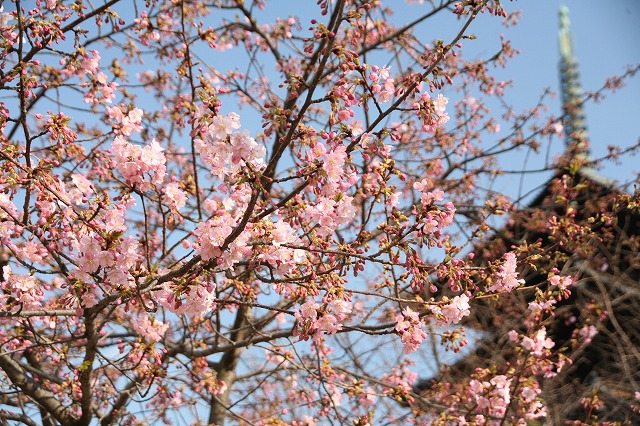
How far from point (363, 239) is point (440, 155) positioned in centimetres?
430

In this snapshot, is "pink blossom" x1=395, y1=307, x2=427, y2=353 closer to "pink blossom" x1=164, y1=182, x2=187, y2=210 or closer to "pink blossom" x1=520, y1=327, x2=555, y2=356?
"pink blossom" x1=164, y1=182, x2=187, y2=210

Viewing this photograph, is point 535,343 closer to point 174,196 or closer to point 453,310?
point 453,310

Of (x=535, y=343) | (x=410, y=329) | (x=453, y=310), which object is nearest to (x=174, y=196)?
(x=410, y=329)

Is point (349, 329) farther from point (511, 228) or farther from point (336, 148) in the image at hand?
point (511, 228)

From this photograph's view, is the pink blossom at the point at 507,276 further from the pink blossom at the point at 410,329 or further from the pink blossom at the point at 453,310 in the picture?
the pink blossom at the point at 410,329

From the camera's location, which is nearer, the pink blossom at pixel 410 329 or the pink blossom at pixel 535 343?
the pink blossom at pixel 410 329

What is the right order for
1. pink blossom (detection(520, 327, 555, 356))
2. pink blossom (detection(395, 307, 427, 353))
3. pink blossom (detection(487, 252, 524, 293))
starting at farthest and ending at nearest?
pink blossom (detection(520, 327, 555, 356)) < pink blossom (detection(487, 252, 524, 293)) < pink blossom (detection(395, 307, 427, 353))

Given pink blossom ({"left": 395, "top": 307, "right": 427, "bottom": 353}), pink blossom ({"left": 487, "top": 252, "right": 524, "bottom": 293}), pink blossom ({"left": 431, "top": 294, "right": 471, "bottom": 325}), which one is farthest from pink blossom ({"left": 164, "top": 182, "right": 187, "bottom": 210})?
pink blossom ({"left": 487, "top": 252, "right": 524, "bottom": 293})

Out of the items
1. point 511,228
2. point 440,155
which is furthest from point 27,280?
point 511,228

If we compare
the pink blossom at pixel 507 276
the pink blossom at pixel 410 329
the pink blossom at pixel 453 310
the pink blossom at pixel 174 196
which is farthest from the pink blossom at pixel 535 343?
the pink blossom at pixel 174 196

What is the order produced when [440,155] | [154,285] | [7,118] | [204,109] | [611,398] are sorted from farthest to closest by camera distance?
[611,398] < [440,155] < [7,118] < [154,285] < [204,109]

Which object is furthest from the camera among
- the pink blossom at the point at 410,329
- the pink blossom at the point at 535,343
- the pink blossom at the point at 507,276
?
the pink blossom at the point at 535,343

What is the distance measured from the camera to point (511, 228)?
8688mm

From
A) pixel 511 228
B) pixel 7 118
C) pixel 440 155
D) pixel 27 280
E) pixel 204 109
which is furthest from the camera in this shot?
pixel 511 228
